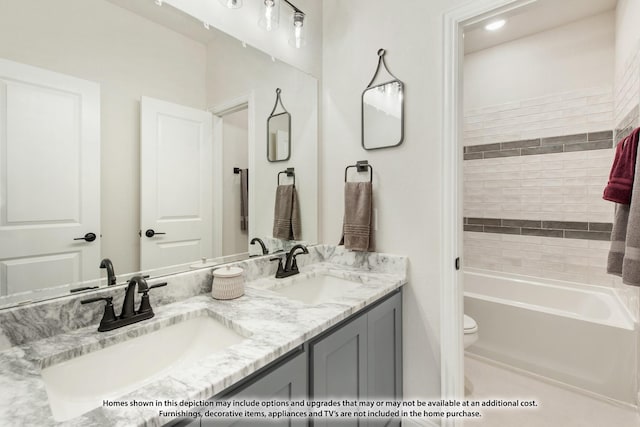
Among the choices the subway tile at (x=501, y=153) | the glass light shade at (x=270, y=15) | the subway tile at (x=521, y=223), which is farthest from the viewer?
the subway tile at (x=501, y=153)

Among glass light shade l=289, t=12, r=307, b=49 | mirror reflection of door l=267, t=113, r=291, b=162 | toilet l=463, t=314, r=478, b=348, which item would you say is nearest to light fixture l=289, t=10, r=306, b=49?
glass light shade l=289, t=12, r=307, b=49

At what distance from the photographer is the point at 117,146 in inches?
41.2

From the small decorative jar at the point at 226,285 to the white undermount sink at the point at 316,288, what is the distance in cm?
30

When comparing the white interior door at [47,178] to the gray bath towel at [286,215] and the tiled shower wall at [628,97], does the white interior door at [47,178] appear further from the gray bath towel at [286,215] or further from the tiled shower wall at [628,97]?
the tiled shower wall at [628,97]

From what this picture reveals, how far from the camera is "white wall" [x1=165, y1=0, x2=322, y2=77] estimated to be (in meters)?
1.25

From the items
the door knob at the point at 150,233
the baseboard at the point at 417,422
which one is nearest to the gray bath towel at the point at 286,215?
the door knob at the point at 150,233

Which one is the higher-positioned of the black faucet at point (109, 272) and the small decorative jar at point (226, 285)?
the black faucet at point (109, 272)

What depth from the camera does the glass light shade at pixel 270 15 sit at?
4.72 ft

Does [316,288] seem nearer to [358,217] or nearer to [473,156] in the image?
[358,217]

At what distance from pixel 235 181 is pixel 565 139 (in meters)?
2.80

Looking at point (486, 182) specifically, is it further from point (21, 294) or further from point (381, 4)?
point (21, 294)

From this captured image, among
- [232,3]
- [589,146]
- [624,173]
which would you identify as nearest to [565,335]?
[624,173]

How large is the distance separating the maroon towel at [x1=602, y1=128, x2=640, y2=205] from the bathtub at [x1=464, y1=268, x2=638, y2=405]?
103 cm

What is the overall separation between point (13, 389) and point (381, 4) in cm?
209
